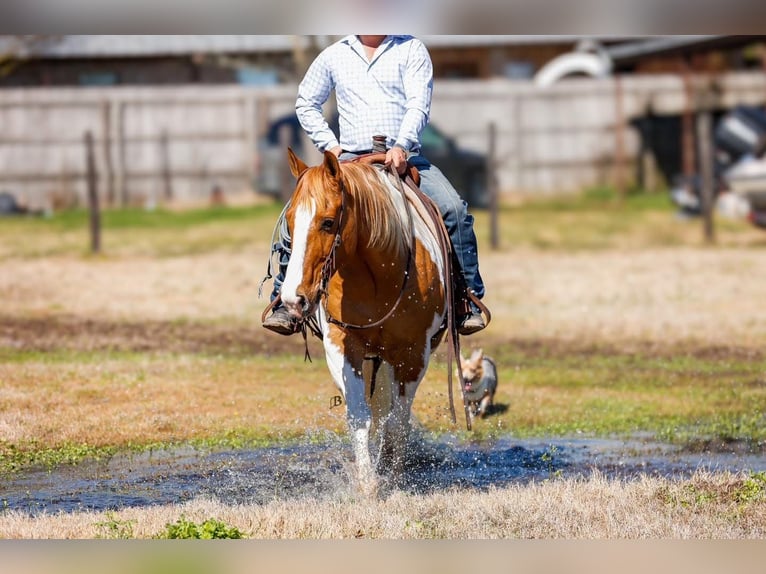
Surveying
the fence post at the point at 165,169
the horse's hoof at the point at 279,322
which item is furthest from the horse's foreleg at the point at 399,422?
the fence post at the point at 165,169

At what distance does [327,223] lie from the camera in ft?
21.8

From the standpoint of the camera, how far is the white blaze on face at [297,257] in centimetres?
645

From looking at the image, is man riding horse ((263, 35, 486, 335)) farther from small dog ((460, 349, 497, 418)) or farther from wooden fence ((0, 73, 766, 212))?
wooden fence ((0, 73, 766, 212))

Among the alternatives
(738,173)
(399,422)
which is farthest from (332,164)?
(738,173)

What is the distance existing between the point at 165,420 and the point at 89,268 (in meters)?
9.25

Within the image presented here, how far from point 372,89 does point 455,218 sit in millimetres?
930

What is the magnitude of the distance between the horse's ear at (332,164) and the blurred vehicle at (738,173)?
16963mm

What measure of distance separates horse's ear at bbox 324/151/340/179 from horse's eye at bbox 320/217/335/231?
221mm

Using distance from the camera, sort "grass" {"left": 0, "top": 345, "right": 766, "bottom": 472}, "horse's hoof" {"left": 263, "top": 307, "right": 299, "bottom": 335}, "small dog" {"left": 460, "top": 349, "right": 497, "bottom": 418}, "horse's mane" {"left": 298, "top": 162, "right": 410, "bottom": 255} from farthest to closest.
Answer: "small dog" {"left": 460, "top": 349, "right": 497, "bottom": 418}
"grass" {"left": 0, "top": 345, "right": 766, "bottom": 472}
"horse's hoof" {"left": 263, "top": 307, "right": 299, "bottom": 335}
"horse's mane" {"left": 298, "top": 162, "right": 410, "bottom": 255}

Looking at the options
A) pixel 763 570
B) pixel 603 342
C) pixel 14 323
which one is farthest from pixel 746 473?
pixel 14 323

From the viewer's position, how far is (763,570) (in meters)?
6.20

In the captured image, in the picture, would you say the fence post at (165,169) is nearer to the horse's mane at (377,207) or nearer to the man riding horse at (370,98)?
the man riding horse at (370,98)

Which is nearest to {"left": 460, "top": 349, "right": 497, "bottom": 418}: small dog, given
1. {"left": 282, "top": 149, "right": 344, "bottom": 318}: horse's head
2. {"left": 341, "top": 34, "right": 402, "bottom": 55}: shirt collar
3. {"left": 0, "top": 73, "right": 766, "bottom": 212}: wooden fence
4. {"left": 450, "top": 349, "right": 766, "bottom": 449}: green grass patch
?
{"left": 450, "top": 349, "right": 766, "bottom": 449}: green grass patch

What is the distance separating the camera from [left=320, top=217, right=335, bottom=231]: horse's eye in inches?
261
